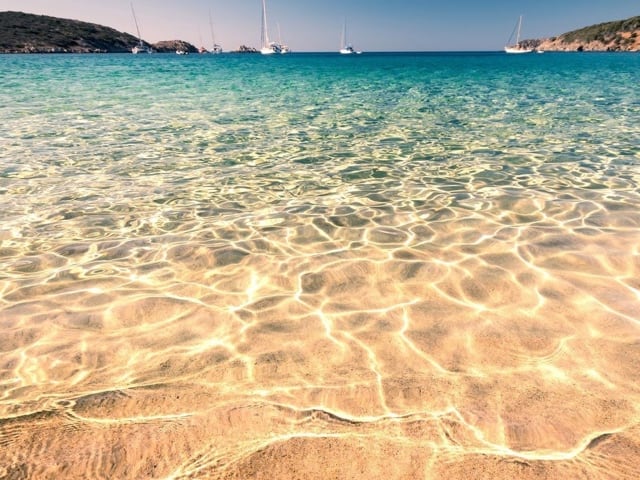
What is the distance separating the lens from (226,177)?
6.88 metres

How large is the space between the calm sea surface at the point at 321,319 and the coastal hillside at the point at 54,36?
148049mm

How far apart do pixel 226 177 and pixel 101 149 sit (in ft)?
13.3

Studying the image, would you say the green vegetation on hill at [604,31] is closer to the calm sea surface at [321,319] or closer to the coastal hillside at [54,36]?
the calm sea surface at [321,319]

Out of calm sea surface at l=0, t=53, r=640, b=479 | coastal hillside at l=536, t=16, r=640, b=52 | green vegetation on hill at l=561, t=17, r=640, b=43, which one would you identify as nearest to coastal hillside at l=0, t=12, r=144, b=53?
calm sea surface at l=0, t=53, r=640, b=479

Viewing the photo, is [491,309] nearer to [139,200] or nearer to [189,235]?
[189,235]

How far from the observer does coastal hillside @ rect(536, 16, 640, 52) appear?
5027 inches

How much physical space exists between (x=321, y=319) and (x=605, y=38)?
189196 millimetres

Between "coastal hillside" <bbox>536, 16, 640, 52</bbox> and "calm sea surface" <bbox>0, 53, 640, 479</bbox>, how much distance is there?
553 feet

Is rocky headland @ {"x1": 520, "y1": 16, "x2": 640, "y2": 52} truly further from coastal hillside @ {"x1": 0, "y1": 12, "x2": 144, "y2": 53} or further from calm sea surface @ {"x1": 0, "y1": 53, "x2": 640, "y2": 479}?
coastal hillside @ {"x1": 0, "y1": 12, "x2": 144, "y2": 53}

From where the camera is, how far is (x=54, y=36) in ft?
427

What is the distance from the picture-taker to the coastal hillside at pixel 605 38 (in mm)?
127688

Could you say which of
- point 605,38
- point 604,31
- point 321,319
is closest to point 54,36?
point 321,319

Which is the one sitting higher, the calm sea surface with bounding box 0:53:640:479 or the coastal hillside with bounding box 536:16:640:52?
the calm sea surface with bounding box 0:53:640:479

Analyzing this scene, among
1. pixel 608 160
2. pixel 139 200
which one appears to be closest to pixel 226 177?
pixel 139 200
